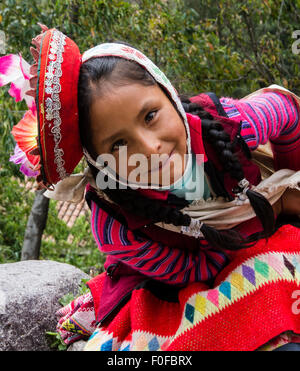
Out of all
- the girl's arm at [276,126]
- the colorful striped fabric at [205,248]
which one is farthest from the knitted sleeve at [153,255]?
the girl's arm at [276,126]

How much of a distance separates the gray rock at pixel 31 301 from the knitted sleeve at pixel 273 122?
1486 millimetres

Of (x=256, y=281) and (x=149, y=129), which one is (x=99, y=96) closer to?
(x=149, y=129)

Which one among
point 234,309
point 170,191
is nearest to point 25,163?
point 170,191

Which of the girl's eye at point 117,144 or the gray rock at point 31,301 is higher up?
the girl's eye at point 117,144

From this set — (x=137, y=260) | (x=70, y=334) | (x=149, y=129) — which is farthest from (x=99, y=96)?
(x=70, y=334)

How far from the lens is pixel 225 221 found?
1546 millimetres

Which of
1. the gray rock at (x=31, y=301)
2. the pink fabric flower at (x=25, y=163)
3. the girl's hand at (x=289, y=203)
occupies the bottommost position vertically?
the gray rock at (x=31, y=301)

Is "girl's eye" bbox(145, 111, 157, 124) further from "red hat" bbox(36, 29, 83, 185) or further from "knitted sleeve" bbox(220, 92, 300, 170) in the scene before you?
"knitted sleeve" bbox(220, 92, 300, 170)

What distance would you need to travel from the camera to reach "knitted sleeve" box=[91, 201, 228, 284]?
4.94 ft

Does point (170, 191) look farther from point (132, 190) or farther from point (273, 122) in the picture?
point (273, 122)

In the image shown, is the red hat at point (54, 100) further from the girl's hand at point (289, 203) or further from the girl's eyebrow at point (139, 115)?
the girl's hand at point (289, 203)

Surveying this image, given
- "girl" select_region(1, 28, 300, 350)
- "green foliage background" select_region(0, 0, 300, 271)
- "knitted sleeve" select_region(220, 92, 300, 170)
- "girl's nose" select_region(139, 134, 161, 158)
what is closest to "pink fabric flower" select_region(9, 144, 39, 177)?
"girl" select_region(1, 28, 300, 350)

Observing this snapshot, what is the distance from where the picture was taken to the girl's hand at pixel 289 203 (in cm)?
164
